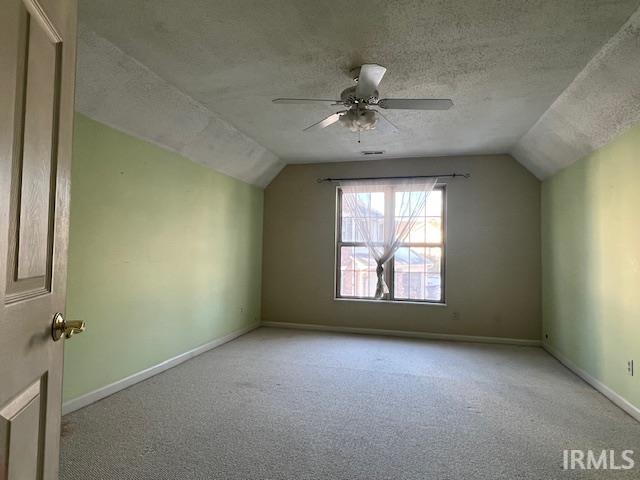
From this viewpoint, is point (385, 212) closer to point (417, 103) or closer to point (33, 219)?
point (417, 103)

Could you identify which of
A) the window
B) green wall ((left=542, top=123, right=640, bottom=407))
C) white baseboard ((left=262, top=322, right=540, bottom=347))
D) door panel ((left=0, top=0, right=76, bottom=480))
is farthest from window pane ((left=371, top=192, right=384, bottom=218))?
door panel ((left=0, top=0, right=76, bottom=480))

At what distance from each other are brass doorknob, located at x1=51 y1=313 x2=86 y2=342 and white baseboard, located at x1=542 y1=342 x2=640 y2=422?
11.5 ft

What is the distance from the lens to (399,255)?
204 inches

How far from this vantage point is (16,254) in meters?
0.80

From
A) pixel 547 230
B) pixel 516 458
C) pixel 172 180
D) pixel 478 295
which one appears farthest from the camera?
pixel 478 295

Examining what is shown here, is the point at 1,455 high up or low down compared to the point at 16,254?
down

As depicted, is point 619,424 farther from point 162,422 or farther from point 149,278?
point 149,278

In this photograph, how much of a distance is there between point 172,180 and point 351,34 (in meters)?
2.36

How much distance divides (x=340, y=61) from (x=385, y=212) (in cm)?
297

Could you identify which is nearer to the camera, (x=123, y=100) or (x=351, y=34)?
(x=351, y=34)

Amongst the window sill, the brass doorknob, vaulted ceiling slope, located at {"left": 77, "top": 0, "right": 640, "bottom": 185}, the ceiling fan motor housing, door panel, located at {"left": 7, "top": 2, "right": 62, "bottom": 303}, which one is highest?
vaulted ceiling slope, located at {"left": 77, "top": 0, "right": 640, "bottom": 185}

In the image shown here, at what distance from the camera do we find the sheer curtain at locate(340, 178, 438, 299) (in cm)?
503

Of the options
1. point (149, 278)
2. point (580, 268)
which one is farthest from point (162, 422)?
point (580, 268)

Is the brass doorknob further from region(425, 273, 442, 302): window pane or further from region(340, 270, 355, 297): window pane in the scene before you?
region(425, 273, 442, 302): window pane
